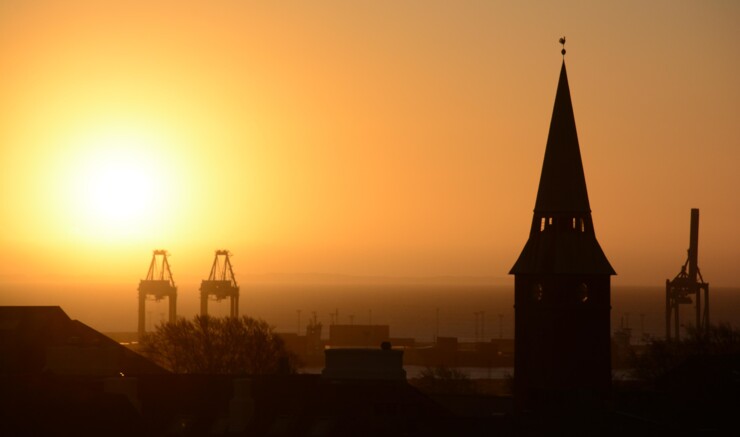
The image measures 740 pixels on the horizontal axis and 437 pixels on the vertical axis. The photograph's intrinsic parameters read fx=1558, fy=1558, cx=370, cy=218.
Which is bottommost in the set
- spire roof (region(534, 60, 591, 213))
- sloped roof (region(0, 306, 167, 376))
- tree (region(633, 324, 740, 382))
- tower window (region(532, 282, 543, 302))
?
tree (region(633, 324, 740, 382))

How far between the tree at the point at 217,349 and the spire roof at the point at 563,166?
93.8 feet

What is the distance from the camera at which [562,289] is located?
58.4 metres

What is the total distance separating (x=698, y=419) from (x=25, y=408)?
22.2 m

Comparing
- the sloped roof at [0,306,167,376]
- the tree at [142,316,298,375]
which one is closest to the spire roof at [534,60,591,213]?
the sloped roof at [0,306,167,376]

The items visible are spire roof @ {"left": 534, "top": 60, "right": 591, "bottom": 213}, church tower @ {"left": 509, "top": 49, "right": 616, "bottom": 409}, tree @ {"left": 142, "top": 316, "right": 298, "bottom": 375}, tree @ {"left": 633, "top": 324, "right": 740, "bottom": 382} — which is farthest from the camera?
tree @ {"left": 142, "top": 316, "right": 298, "bottom": 375}

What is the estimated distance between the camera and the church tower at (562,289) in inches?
2255

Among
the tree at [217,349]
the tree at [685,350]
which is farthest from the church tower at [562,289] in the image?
the tree at [217,349]

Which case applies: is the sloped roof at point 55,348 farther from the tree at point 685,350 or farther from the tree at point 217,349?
the tree at point 685,350

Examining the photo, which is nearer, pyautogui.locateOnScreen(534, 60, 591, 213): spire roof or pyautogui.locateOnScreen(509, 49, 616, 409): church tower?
pyautogui.locateOnScreen(509, 49, 616, 409): church tower

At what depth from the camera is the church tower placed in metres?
57.3

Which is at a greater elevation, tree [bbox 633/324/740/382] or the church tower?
the church tower

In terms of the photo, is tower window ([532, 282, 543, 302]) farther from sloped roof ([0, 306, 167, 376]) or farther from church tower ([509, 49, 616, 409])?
sloped roof ([0, 306, 167, 376])

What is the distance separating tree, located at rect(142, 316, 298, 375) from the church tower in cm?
2740

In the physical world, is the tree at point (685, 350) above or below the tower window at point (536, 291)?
below
